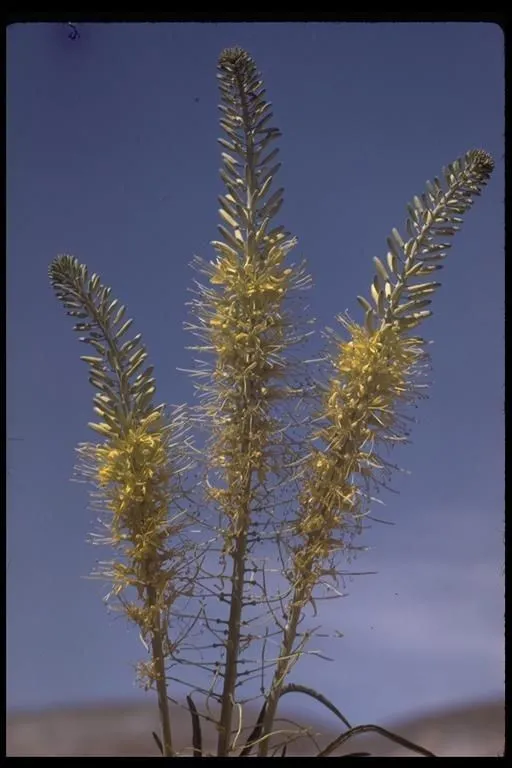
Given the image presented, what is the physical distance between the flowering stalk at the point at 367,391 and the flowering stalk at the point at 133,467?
214mm

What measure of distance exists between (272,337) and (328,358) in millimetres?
111

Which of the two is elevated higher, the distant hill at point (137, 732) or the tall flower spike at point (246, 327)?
the tall flower spike at point (246, 327)

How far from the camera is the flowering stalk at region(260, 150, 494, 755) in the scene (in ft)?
5.86

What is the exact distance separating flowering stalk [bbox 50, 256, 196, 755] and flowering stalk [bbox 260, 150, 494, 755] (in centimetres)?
21

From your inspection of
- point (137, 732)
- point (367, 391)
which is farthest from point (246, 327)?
point (137, 732)

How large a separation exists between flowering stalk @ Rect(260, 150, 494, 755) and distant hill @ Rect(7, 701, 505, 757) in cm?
30

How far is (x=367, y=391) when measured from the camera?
5.95ft

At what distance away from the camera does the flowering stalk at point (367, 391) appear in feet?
5.86

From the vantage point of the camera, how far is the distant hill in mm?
1922

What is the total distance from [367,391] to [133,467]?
435 mm

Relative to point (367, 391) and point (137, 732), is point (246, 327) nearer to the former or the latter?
point (367, 391)

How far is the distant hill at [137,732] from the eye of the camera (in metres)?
1.92

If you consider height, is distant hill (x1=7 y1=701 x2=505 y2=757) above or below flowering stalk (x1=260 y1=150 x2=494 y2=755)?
below

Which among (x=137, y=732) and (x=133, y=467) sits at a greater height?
(x=133, y=467)
